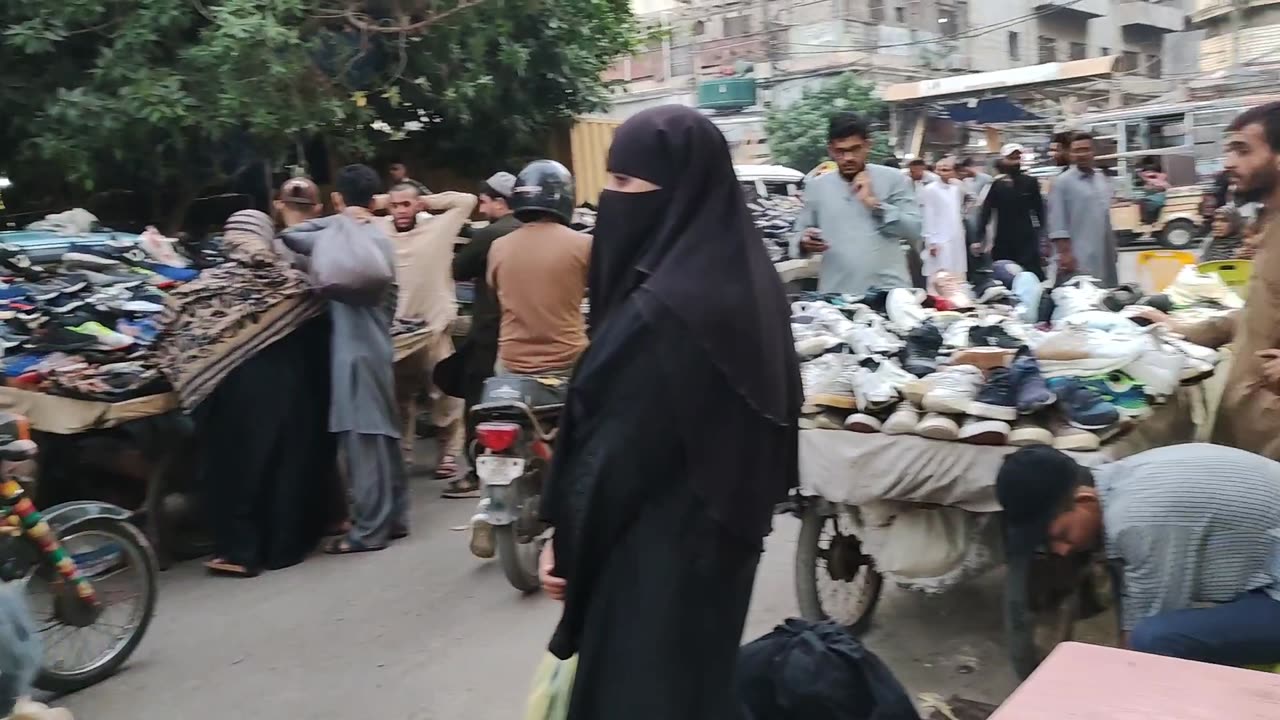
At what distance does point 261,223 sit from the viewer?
522 centimetres

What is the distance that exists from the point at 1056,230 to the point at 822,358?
4.82 metres

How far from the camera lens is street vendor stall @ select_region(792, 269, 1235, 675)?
319 cm

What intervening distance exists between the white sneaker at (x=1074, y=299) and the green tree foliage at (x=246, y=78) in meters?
5.22

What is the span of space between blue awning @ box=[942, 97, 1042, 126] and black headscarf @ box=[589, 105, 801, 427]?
20.7m

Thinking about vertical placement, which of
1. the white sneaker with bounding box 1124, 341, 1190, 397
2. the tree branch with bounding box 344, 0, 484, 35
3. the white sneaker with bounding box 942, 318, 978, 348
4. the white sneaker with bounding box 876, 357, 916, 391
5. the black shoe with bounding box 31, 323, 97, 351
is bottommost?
the white sneaker with bounding box 1124, 341, 1190, 397

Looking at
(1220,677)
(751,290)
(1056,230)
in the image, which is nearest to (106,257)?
(751,290)

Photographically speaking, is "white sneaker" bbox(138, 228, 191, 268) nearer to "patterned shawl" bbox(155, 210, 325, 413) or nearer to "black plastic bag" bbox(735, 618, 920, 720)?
"patterned shawl" bbox(155, 210, 325, 413)

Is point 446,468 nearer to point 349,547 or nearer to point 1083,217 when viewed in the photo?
point 349,547

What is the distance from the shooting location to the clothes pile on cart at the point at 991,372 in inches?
129

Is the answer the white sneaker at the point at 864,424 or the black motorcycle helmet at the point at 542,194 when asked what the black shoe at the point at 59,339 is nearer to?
the black motorcycle helmet at the point at 542,194

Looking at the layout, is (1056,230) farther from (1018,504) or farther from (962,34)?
(962,34)

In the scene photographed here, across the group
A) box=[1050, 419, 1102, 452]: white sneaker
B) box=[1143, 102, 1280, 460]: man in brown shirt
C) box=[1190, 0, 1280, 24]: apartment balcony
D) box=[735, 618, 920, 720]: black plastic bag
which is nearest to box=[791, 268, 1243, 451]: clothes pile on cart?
box=[1050, 419, 1102, 452]: white sneaker

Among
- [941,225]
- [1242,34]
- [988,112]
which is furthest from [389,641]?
[1242,34]

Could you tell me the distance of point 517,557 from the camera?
4566mm
